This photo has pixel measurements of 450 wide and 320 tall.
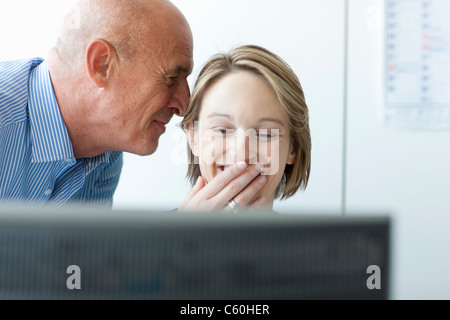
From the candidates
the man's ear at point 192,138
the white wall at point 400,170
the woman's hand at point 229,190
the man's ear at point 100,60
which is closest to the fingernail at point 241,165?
the woman's hand at point 229,190

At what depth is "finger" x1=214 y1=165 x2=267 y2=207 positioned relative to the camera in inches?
36.0

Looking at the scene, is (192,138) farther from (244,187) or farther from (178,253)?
(178,253)

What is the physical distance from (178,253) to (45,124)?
933mm

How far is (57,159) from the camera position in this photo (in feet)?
3.55

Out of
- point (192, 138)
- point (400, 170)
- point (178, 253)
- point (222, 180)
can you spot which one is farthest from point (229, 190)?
point (400, 170)

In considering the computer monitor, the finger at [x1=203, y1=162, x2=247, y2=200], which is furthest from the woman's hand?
the computer monitor

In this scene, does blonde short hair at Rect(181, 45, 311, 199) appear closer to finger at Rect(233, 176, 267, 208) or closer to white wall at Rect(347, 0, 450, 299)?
finger at Rect(233, 176, 267, 208)

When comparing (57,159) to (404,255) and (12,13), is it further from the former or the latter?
(404,255)

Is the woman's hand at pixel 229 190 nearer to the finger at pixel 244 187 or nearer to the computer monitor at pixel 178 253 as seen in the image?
the finger at pixel 244 187

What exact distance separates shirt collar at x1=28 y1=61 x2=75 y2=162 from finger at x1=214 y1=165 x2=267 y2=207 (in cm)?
41

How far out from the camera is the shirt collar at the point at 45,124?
108cm

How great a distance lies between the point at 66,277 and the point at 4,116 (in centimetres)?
87

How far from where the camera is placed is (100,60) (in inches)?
43.0
